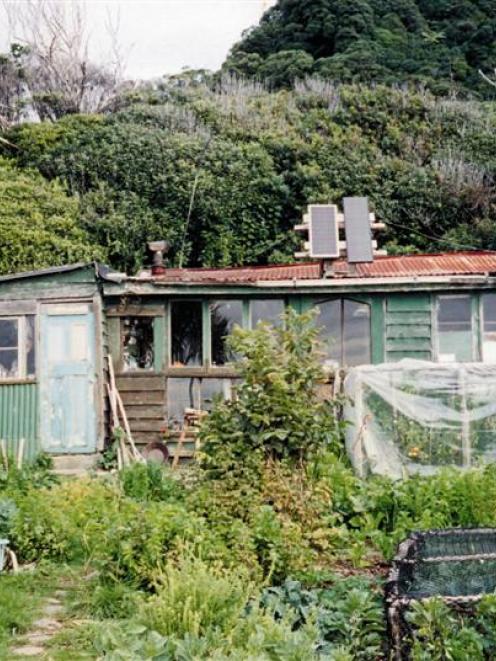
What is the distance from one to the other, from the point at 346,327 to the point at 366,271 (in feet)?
3.61

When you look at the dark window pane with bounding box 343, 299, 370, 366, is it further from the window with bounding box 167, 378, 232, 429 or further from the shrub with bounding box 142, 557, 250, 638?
the shrub with bounding box 142, 557, 250, 638

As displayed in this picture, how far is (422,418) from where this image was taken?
11422 millimetres

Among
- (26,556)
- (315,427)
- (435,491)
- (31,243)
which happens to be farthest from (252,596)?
(31,243)

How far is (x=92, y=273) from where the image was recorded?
1345cm

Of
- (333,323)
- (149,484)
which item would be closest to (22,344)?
(149,484)

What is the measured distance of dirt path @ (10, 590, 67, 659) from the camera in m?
5.64

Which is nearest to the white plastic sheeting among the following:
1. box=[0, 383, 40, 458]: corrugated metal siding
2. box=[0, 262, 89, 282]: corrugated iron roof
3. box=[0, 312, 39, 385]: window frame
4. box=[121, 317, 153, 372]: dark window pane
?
box=[121, 317, 153, 372]: dark window pane

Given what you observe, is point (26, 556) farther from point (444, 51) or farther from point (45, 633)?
point (444, 51)

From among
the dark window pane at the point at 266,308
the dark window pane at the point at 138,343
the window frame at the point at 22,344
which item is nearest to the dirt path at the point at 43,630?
the window frame at the point at 22,344

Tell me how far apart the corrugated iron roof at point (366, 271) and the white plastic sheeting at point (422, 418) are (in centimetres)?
288

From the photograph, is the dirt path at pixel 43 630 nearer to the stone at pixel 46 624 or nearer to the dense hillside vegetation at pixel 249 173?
the stone at pixel 46 624

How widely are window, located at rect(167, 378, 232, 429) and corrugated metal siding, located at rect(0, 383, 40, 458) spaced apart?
211 centimetres

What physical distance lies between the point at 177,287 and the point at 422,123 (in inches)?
568

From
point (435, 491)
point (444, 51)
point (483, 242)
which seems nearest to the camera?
point (435, 491)
